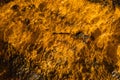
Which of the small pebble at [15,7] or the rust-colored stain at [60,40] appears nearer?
the rust-colored stain at [60,40]

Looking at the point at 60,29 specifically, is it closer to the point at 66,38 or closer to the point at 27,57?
the point at 66,38

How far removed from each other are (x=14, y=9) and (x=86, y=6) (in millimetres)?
1488

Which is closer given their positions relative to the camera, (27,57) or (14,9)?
(27,57)

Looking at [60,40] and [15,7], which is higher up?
[15,7]

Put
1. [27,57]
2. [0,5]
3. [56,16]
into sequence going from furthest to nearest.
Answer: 1. [0,5]
2. [56,16]
3. [27,57]

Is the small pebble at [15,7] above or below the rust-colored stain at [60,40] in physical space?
above

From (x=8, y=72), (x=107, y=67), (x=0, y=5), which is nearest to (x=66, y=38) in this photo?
(x=107, y=67)

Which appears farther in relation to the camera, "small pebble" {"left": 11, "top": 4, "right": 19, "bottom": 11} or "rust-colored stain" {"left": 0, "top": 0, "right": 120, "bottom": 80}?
"small pebble" {"left": 11, "top": 4, "right": 19, "bottom": 11}

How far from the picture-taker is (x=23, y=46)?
414 cm

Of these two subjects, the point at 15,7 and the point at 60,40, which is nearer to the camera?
the point at 60,40

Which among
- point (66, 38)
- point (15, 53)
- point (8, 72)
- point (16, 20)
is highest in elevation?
point (16, 20)

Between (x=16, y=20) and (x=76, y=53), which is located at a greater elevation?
(x=16, y=20)

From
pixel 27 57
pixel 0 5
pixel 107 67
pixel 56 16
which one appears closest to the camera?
pixel 107 67

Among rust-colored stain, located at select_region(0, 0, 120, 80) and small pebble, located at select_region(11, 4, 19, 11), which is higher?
small pebble, located at select_region(11, 4, 19, 11)
